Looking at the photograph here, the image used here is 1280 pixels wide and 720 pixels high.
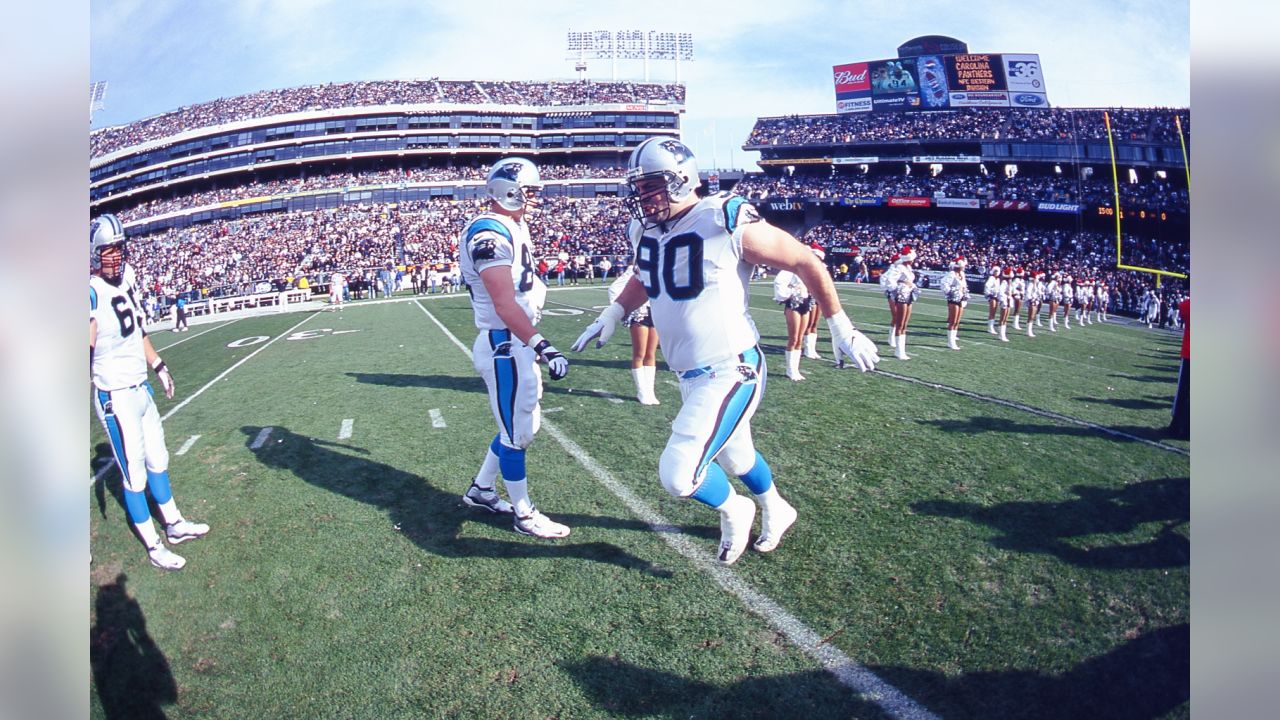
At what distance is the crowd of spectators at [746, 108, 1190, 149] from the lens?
22.3 m

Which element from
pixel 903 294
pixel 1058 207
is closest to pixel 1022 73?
pixel 1058 207

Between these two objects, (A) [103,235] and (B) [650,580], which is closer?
(B) [650,580]

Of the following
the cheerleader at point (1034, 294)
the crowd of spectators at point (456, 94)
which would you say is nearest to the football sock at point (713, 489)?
the cheerleader at point (1034, 294)

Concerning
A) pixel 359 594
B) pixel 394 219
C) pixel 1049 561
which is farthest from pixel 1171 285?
pixel 394 219

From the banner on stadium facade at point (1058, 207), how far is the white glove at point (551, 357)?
27034mm

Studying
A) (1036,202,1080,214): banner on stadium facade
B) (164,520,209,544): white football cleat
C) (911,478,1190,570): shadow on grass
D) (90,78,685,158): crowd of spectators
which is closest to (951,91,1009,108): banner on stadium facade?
(1036,202,1080,214): banner on stadium facade

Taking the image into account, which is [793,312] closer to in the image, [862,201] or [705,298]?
[705,298]

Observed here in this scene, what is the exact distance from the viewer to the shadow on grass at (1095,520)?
3121 millimetres

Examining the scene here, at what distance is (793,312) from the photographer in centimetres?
806

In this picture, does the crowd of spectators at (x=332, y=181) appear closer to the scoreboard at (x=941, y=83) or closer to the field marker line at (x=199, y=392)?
the field marker line at (x=199, y=392)

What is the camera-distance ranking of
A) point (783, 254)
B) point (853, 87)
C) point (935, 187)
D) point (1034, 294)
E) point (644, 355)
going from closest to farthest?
point (783, 254) < point (644, 355) < point (1034, 294) < point (935, 187) < point (853, 87)

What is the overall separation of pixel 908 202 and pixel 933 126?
14.4 feet

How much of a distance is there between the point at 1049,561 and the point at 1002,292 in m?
11.8
